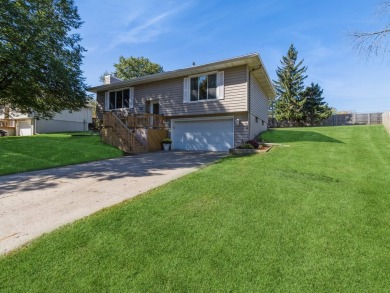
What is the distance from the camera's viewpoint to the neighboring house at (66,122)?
1026 inches

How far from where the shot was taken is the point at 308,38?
37.0 feet

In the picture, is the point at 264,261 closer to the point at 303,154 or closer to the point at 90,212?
the point at 90,212

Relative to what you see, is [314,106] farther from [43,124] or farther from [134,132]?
[43,124]

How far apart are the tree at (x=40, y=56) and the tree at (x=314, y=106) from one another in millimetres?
24375

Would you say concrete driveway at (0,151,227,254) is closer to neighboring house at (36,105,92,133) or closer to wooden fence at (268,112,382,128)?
neighboring house at (36,105,92,133)

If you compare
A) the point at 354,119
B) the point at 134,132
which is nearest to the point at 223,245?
the point at 134,132

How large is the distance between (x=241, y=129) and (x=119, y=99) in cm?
965

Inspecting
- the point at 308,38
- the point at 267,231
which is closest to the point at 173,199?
the point at 267,231

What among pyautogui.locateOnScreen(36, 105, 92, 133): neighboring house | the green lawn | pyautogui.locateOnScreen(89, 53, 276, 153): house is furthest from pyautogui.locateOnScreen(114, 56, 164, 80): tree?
the green lawn

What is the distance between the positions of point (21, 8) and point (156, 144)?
1042cm

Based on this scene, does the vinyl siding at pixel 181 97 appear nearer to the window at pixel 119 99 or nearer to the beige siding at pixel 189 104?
the beige siding at pixel 189 104

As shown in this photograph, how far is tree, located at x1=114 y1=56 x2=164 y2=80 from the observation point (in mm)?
38625

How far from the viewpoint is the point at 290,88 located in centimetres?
2911

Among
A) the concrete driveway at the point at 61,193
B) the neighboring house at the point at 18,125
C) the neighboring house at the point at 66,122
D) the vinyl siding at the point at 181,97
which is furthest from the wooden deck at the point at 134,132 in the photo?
the neighboring house at the point at 18,125
